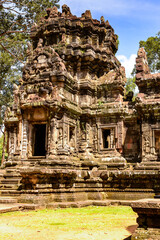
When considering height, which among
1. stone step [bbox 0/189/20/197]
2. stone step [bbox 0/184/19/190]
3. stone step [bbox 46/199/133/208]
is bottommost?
stone step [bbox 46/199/133/208]

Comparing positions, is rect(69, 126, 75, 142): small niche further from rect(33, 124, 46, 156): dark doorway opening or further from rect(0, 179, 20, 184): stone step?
rect(0, 179, 20, 184): stone step

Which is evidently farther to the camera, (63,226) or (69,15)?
(69,15)

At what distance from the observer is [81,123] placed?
15648 millimetres

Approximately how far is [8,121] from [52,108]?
8794 millimetres

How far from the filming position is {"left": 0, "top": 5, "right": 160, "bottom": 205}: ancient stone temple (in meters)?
11.9

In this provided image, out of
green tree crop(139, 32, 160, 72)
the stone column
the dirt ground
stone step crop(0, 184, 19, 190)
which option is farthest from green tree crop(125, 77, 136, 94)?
the dirt ground

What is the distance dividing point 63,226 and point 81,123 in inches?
367

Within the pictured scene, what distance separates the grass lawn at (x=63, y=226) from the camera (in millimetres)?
5613

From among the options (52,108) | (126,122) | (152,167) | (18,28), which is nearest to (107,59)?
(126,122)

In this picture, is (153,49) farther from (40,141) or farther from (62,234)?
(62,234)

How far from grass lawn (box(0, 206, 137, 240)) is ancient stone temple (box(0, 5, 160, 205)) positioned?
2.65 meters

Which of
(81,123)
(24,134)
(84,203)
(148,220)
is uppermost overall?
(81,123)

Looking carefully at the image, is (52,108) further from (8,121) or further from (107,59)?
(8,121)

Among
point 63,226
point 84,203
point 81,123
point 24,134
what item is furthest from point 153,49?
point 63,226
